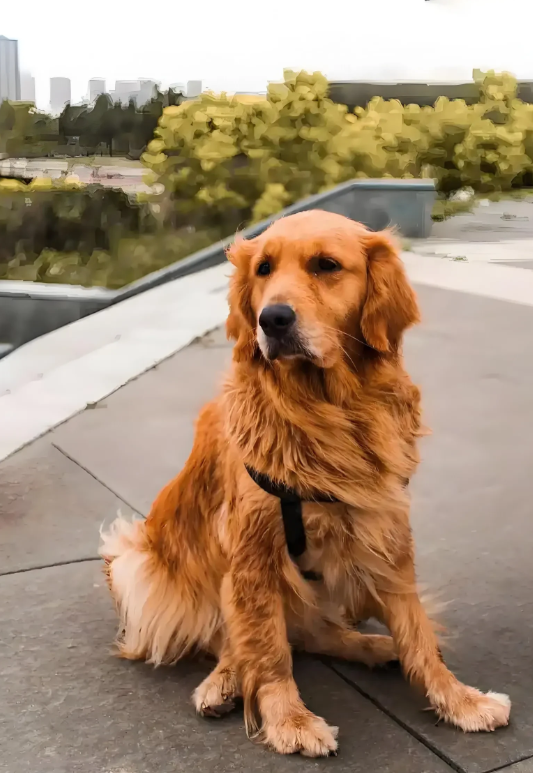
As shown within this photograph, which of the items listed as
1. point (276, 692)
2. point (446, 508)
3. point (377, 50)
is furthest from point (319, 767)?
point (377, 50)

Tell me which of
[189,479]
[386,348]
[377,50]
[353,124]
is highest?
[377,50]

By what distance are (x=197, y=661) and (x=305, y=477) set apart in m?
0.63

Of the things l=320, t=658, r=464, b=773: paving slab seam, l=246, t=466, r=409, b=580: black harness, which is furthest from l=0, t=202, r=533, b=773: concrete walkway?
l=246, t=466, r=409, b=580: black harness

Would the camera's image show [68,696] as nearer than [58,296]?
Yes

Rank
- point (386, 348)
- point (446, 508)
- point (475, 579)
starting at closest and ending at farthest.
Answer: point (386, 348) → point (475, 579) → point (446, 508)

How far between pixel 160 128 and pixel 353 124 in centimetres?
142

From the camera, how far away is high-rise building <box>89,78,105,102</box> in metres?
4.65

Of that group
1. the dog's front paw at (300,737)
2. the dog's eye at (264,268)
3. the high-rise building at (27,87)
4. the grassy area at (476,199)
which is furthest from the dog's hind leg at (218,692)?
the grassy area at (476,199)

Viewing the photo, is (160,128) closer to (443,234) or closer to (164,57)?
(164,57)

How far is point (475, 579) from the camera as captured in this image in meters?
1.97

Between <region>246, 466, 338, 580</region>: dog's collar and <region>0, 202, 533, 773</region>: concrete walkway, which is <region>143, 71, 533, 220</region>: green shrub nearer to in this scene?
<region>0, 202, 533, 773</region>: concrete walkway

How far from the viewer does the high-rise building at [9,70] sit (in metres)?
4.48

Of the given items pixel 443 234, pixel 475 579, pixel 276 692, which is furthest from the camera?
pixel 443 234

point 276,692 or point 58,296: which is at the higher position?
point 276,692
